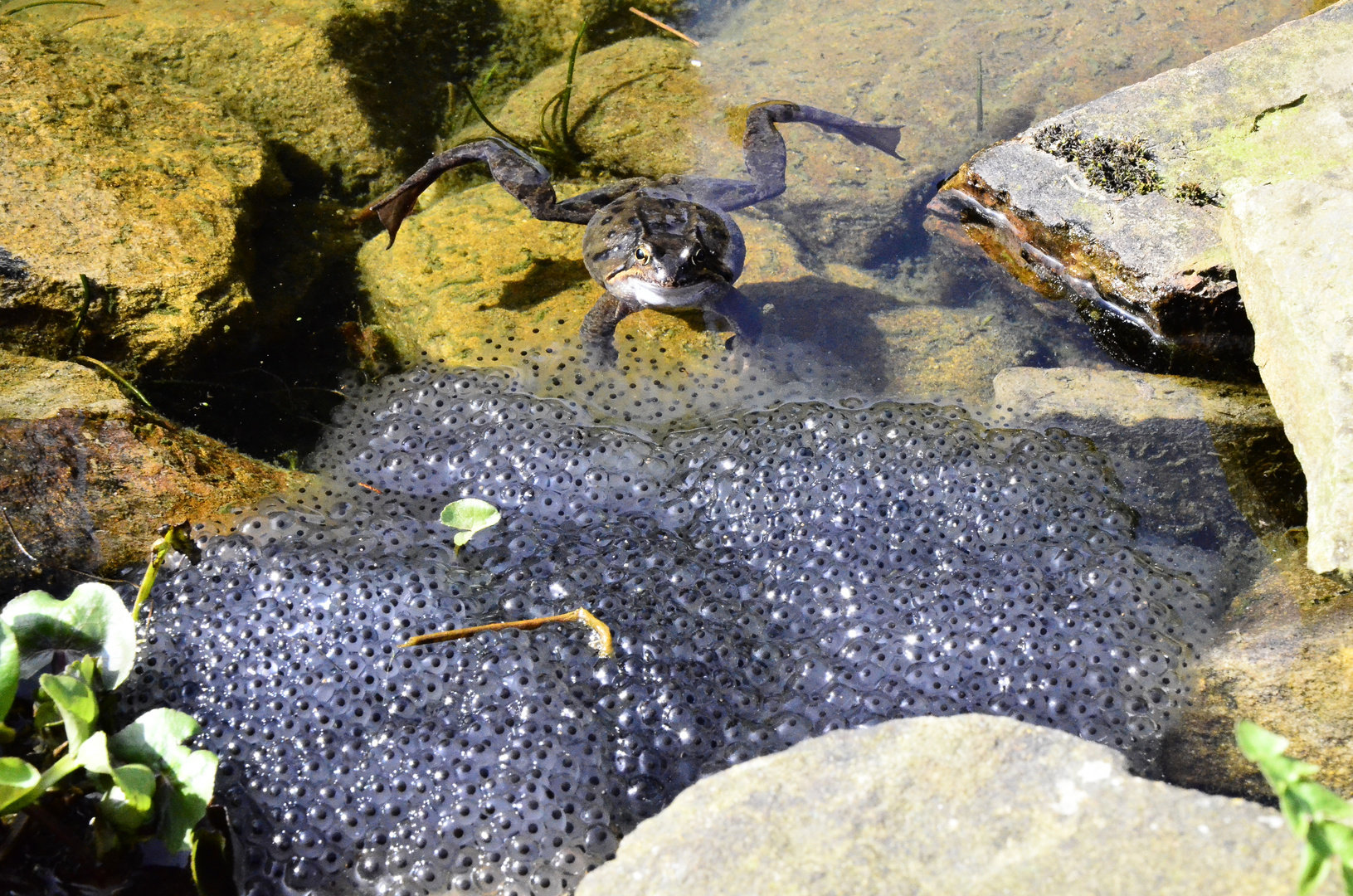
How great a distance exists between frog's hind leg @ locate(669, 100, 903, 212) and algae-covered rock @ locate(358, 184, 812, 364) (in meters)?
0.14

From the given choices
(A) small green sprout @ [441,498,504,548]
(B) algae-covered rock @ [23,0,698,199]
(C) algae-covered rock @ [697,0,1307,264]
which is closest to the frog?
(C) algae-covered rock @ [697,0,1307,264]

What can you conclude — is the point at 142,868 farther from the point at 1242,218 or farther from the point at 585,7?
the point at 585,7

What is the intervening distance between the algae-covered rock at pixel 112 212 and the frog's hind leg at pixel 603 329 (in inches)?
40.4

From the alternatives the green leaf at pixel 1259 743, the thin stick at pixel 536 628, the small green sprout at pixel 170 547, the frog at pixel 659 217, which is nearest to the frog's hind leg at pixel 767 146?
the frog at pixel 659 217

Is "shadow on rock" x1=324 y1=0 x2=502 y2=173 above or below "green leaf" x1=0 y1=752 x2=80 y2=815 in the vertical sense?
above

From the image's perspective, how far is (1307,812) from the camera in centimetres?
112

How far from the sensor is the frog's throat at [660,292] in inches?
111

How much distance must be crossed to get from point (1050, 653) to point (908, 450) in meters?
0.68

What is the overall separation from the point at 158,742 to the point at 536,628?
30.3 inches

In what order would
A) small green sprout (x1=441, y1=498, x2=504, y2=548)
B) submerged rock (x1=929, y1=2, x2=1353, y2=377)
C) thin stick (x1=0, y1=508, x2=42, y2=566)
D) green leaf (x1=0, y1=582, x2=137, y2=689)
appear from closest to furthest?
green leaf (x1=0, y1=582, x2=137, y2=689) → thin stick (x1=0, y1=508, x2=42, y2=566) → small green sprout (x1=441, y1=498, x2=504, y2=548) → submerged rock (x1=929, y1=2, x2=1353, y2=377)

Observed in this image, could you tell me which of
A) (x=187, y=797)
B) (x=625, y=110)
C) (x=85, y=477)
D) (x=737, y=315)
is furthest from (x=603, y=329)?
(x=187, y=797)

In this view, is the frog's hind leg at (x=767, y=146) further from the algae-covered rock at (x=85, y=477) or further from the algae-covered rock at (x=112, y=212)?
the algae-covered rock at (x=85, y=477)

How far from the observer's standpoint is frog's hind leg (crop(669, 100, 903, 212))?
→ 3.33 m

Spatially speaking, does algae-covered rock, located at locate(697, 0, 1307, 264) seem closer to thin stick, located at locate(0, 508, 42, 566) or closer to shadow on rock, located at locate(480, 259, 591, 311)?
shadow on rock, located at locate(480, 259, 591, 311)
